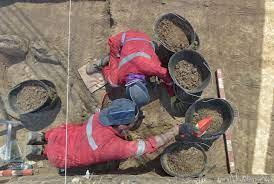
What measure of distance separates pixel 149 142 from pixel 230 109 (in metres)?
1.25

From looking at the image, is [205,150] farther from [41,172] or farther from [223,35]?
[41,172]

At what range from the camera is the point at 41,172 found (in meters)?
5.31

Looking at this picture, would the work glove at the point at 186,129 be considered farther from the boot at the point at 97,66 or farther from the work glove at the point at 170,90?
the boot at the point at 97,66

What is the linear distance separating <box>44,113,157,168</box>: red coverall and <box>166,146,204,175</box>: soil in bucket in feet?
2.05

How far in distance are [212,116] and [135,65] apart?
128cm

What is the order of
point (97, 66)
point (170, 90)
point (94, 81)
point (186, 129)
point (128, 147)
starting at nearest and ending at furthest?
point (128, 147) → point (186, 129) → point (170, 90) → point (97, 66) → point (94, 81)

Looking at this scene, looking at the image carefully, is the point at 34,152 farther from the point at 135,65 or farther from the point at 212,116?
the point at 212,116

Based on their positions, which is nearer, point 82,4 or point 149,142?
point 149,142

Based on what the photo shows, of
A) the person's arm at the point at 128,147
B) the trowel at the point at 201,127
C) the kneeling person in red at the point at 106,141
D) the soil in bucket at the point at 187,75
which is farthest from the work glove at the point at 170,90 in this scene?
the person's arm at the point at 128,147

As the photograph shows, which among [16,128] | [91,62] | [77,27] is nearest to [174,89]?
[91,62]

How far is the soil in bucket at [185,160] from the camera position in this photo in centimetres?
487

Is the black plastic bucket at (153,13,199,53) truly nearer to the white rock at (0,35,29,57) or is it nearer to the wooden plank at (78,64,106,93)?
the wooden plank at (78,64,106,93)

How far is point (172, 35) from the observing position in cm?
519

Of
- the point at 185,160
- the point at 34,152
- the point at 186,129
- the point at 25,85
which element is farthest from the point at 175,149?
the point at 25,85
